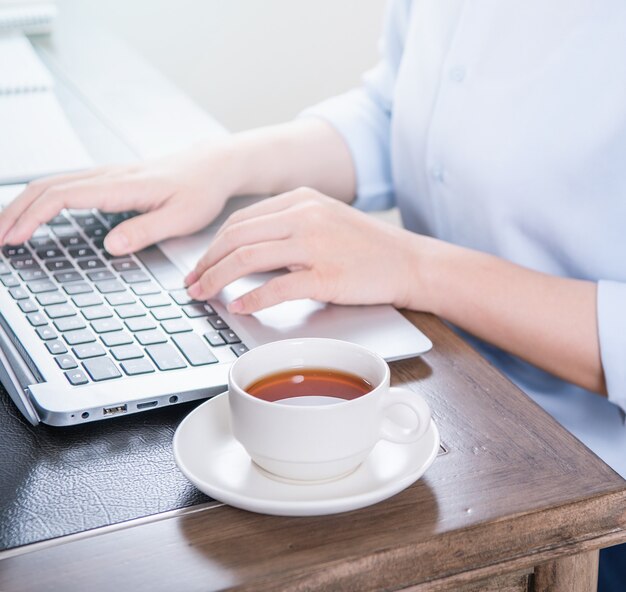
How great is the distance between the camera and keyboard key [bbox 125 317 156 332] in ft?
2.24

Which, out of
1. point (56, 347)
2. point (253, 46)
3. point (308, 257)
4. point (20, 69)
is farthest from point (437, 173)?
point (253, 46)

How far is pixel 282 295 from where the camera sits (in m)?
0.72

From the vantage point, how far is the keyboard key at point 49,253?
82cm

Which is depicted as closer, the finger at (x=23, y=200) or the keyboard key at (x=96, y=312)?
the keyboard key at (x=96, y=312)

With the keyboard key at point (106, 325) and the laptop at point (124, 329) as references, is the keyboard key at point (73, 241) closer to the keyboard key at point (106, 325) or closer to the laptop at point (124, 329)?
the laptop at point (124, 329)

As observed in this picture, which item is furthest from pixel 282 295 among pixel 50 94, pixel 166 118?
pixel 50 94

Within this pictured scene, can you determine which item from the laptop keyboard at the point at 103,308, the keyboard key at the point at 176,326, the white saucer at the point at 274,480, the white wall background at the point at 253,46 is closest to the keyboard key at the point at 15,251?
the laptop keyboard at the point at 103,308

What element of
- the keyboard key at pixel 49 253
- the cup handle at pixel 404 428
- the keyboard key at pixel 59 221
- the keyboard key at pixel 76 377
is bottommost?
the keyboard key at pixel 59 221

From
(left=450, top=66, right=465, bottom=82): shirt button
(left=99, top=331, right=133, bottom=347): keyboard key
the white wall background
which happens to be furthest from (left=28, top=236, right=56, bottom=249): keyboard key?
the white wall background

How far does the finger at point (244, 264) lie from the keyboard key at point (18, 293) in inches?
5.2

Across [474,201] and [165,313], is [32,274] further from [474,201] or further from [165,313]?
[474,201]

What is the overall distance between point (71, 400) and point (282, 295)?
20cm

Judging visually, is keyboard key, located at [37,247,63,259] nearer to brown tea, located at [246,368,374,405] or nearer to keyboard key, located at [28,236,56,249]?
keyboard key, located at [28,236,56,249]

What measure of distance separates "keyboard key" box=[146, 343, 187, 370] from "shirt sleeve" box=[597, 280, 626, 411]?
1.17 ft
